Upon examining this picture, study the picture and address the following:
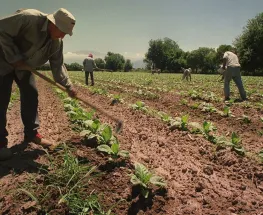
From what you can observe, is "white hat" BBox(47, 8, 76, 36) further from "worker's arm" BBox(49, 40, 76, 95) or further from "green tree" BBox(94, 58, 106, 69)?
"green tree" BBox(94, 58, 106, 69)

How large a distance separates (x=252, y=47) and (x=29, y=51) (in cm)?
4644

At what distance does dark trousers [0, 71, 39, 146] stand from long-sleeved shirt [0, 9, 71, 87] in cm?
14

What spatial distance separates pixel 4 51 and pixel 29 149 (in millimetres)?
1502

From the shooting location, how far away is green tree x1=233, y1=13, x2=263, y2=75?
43.1 m

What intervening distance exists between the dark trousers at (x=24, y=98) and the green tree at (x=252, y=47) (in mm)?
43843

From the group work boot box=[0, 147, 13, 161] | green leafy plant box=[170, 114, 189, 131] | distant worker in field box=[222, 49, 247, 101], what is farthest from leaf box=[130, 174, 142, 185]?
distant worker in field box=[222, 49, 247, 101]

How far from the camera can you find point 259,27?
4494cm

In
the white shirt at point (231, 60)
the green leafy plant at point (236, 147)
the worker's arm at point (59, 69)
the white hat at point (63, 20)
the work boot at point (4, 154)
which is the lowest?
the green leafy plant at point (236, 147)

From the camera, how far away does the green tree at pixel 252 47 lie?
43125 millimetres

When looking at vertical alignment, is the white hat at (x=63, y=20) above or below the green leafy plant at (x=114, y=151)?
above

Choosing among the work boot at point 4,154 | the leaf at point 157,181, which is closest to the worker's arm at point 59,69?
the work boot at point 4,154

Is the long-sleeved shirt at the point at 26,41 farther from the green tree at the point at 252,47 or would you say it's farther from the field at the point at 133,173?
the green tree at the point at 252,47

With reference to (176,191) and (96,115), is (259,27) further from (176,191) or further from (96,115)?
(176,191)

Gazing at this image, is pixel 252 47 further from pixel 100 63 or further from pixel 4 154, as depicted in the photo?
pixel 100 63
